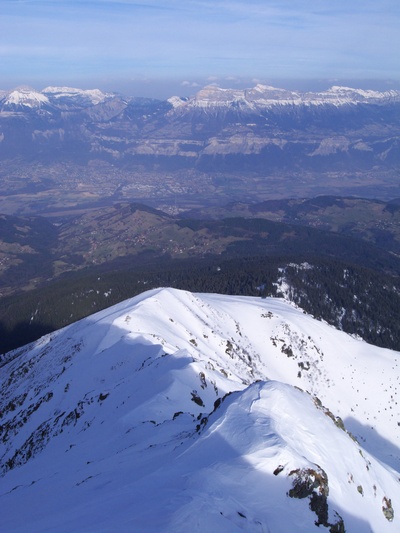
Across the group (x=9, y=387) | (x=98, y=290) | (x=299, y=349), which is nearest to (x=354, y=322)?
(x=299, y=349)

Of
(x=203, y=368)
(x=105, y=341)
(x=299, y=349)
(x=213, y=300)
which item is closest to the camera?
(x=203, y=368)

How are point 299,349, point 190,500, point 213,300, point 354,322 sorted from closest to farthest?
point 190,500 < point 299,349 < point 213,300 < point 354,322

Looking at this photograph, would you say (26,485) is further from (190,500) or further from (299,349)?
(299,349)

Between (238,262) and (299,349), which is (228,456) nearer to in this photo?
(299,349)

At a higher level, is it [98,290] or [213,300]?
[213,300]

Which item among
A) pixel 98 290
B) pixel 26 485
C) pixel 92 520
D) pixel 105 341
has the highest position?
pixel 92 520

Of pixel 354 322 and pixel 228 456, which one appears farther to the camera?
pixel 354 322

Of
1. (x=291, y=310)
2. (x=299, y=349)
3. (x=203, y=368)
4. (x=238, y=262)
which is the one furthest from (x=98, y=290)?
(x=203, y=368)
